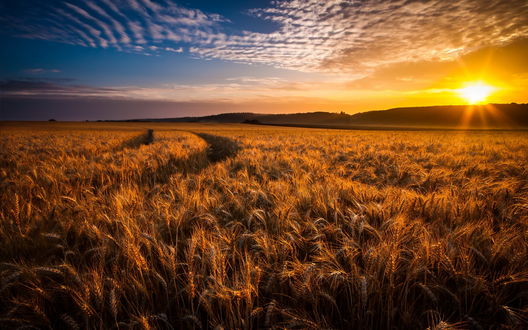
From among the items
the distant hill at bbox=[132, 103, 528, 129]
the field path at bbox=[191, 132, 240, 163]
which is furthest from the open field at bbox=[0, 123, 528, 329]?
the distant hill at bbox=[132, 103, 528, 129]

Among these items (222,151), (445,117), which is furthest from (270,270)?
(445,117)

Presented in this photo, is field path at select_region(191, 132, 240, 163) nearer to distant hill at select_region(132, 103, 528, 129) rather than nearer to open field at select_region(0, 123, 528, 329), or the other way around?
open field at select_region(0, 123, 528, 329)

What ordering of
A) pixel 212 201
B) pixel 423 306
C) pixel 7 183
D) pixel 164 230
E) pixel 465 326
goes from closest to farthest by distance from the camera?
1. pixel 465 326
2. pixel 423 306
3. pixel 164 230
4. pixel 212 201
5. pixel 7 183

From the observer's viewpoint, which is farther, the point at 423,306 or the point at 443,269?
the point at 443,269

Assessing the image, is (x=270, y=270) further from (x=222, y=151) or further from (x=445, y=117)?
(x=445, y=117)

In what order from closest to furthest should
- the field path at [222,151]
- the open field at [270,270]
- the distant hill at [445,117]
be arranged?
the open field at [270,270] < the field path at [222,151] < the distant hill at [445,117]

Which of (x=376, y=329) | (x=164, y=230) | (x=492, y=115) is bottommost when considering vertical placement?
(x=376, y=329)

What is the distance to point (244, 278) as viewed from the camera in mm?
1140

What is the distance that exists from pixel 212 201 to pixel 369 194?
5.79 feet

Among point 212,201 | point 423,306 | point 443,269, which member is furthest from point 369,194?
point 212,201

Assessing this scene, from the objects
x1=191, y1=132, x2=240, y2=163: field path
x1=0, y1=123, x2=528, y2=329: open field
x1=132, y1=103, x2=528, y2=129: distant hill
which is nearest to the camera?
x1=0, y1=123, x2=528, y2=329: open field

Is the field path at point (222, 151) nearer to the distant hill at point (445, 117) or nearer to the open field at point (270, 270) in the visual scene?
the open field at point (270, 270)

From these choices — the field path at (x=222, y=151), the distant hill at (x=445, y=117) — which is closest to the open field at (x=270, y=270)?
the field path at (x=222, y=151)

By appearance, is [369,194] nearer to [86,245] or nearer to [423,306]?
[423,306]
